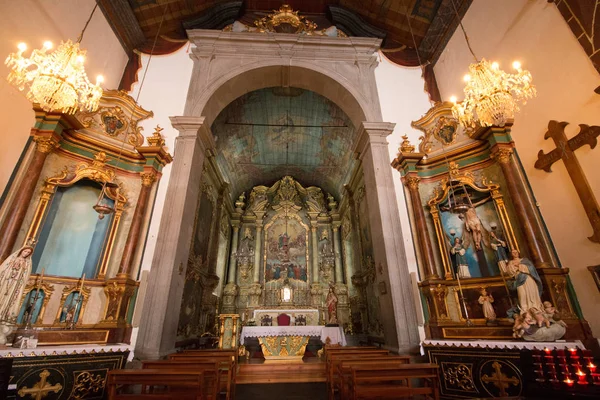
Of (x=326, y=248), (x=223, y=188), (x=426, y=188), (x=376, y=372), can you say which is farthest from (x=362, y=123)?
(x=326, y=248)

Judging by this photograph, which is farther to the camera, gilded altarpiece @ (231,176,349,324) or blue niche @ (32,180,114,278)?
gilded altarpiece @ (231,176,349,324)

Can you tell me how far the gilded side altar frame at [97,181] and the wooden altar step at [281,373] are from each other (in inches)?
120

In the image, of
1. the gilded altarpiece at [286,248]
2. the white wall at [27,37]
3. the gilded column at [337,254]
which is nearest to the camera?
the white wall at [27,37]

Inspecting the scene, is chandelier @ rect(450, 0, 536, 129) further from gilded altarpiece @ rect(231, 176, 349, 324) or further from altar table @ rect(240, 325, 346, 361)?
gilded altarpiece @ rect(231, 176, 349, 324)

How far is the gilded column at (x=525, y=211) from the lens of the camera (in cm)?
430

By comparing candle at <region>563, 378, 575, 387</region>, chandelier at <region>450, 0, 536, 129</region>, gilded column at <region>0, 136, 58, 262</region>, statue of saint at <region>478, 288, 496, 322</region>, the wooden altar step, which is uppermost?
chandelier at <region>450, 0, 536, 129</region>

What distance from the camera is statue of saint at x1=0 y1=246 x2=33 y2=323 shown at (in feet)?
11.5

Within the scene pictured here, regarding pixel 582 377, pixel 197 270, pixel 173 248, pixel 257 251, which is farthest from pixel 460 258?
pixel 257 251

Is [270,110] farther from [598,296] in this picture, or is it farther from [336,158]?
[598,296]

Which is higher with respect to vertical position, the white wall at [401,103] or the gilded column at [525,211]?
the white wall at [401,103]

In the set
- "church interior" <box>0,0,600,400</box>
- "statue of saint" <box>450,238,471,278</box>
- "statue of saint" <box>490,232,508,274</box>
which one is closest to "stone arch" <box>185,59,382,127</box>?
"church interior" <box>0,0,600,400</box>

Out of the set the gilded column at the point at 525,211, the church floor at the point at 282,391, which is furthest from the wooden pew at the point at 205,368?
the gilded column at the point at 525,211

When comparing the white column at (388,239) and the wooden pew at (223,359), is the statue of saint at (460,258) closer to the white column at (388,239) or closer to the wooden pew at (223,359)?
the white column at (388,239)

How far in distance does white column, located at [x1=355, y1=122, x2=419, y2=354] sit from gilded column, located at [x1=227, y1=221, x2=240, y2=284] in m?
7.75
